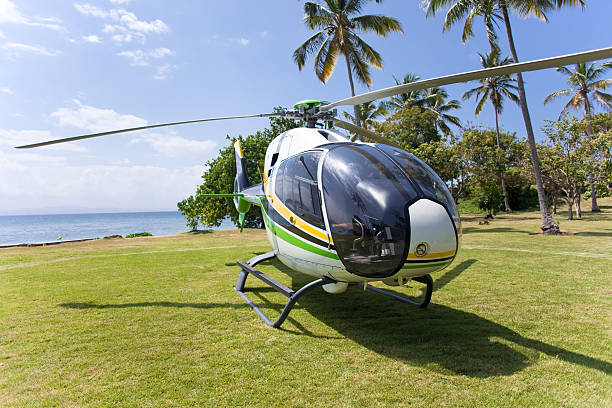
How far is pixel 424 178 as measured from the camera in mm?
3758

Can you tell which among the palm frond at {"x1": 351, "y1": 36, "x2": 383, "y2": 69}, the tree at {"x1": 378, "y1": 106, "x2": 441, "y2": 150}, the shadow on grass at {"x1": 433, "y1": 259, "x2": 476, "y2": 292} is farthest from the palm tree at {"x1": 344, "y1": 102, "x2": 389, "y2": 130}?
the shadow on grass at {"x1": 433, "y1": 259, "x2": 476, "y2": 292}

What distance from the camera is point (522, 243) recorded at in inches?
486

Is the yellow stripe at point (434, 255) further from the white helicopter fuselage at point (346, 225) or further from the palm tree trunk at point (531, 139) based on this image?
the palm tree trunk at point (531, 139)

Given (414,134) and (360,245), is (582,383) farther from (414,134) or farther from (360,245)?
(414,134)

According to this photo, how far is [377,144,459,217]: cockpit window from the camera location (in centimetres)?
361

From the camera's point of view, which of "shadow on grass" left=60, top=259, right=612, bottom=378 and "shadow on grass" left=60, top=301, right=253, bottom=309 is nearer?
"shadow on grass" left=60, top=259, right=612, bottom=378

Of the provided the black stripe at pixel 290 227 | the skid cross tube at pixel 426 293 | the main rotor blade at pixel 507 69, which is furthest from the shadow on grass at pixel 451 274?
the main rotor blade at pixel 507 69

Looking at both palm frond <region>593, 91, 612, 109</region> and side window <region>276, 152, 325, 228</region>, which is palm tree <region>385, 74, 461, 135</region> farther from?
side window <region>276, 152, 325, 228</region>

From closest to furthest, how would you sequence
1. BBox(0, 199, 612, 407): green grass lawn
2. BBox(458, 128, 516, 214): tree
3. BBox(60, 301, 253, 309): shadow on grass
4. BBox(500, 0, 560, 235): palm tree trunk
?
1. BBox(0, 199, 612, 407): green grass lawn
2. BBox(60, 301, 253, 309): shadow on grass
3. BBox(500, 0, 560, 235): palm tree trunk
4. BBox(458, 128, 516, 214): tree

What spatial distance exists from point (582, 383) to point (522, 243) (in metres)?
10.6

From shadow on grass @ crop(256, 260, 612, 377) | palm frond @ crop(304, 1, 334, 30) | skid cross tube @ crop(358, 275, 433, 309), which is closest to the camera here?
shadow on grass @ crop(256, 260, 612, 377)

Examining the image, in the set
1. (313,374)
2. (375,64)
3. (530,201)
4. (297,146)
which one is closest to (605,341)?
(313,374)

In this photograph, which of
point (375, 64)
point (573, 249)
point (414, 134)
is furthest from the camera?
point (414, 134)

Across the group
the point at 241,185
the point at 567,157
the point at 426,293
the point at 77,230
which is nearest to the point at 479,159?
the point at 567,157
